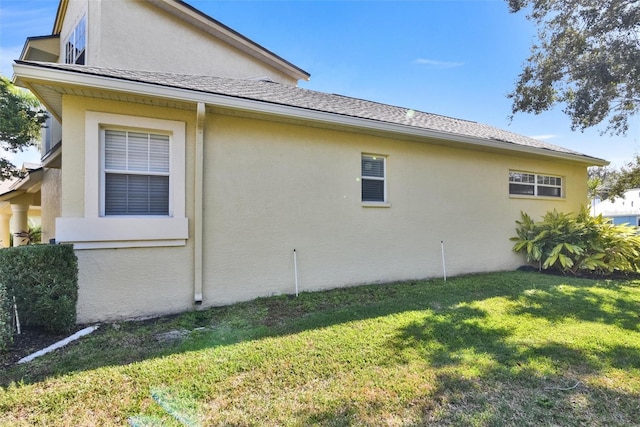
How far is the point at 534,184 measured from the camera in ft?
31.8

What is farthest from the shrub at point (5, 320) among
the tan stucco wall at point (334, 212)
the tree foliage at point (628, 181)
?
the tree foliage at point (628, 181)

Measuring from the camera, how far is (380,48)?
9945mm

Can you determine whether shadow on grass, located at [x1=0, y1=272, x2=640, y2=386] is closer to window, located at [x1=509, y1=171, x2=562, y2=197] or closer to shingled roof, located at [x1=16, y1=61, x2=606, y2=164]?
window, located at [x1=509, y1=171, x2=562, y2=197]

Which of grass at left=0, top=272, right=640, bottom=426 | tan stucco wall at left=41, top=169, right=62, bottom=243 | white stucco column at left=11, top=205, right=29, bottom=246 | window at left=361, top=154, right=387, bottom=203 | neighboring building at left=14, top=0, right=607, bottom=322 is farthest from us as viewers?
white stucco column at left=11, top=205, right=29, bottom=246

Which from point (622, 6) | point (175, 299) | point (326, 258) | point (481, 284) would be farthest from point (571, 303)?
point (622, 6)

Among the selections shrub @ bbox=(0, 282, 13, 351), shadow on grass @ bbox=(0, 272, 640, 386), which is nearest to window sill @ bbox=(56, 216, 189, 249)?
shrub @ bbox=(0, 282, 13, 351)

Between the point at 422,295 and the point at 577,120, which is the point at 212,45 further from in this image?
the point at 577,120

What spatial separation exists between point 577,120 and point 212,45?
11632mm

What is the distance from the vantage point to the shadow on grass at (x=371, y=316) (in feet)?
11.5

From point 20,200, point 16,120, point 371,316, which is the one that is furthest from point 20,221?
point 371,316

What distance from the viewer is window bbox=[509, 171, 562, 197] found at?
9.26 m

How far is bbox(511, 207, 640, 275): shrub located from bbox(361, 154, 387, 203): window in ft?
15.3

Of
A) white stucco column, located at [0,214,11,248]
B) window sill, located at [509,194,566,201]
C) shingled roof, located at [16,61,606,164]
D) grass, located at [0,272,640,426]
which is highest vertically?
shingled roof, located at [16,61,606,164]

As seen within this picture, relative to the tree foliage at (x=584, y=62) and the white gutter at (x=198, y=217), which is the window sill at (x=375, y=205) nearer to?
the white gutter at (x=198, y=217)
